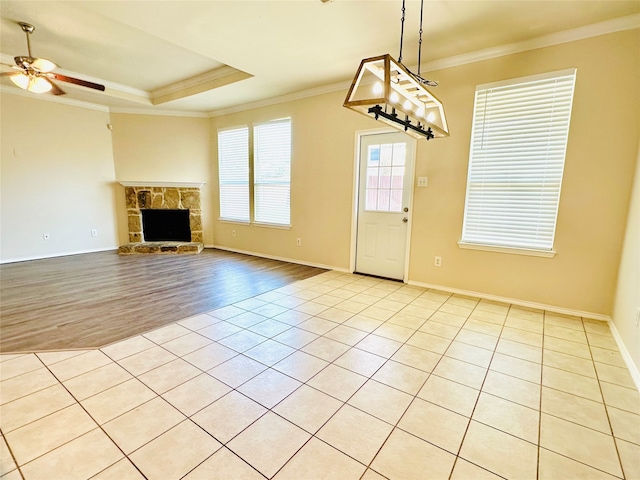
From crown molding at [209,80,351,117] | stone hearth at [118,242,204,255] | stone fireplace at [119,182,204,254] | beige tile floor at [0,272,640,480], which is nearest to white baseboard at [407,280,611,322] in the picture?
beige tile floor at [0,272,640,480]

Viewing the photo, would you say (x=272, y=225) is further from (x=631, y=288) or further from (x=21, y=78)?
(x=631, y=288)

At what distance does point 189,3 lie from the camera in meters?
2.61

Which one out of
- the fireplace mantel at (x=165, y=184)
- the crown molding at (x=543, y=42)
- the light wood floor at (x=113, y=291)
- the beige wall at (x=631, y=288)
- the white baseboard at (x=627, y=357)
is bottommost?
the light wood floor at (x=113, y=291)

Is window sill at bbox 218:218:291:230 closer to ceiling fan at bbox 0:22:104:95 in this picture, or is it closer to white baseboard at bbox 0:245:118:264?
white baseboard at bbox 0:245:118:264

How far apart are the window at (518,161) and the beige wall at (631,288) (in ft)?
1.82

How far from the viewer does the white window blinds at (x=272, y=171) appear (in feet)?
17.2

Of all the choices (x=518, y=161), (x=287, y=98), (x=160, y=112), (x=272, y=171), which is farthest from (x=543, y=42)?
(x=160, y=112)

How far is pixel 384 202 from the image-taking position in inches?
169

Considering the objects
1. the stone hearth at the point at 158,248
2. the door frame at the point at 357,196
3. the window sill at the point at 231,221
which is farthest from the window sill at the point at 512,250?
the stone hearth at the point at 158,248

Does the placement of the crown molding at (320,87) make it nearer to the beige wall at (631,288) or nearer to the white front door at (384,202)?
the white front door at (384,202)

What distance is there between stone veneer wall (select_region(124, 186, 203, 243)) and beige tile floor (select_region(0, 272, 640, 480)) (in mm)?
4040

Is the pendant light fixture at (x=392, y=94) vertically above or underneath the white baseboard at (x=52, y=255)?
above

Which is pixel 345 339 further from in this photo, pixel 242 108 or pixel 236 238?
pixel 242 108

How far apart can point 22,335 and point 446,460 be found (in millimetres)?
3307
